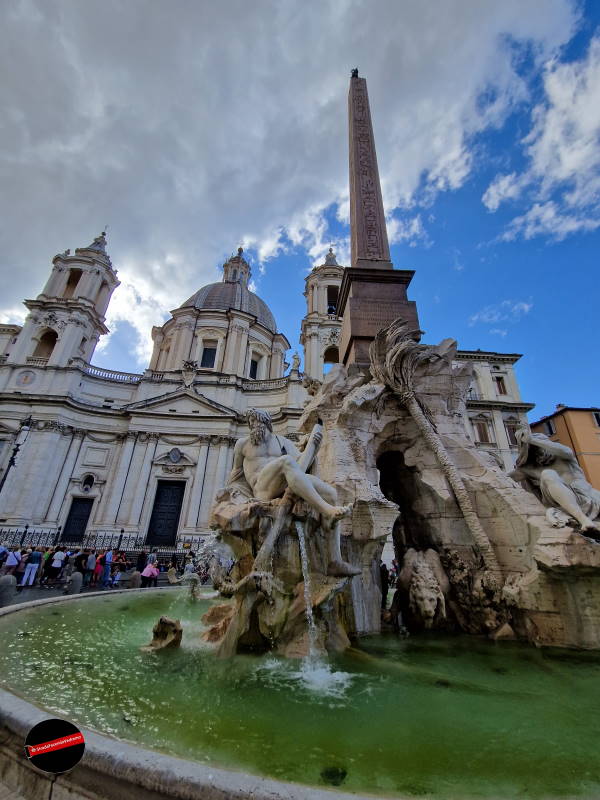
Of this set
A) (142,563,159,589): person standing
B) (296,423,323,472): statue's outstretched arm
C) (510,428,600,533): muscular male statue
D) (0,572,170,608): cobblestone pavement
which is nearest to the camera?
(510,428,600,533): muscular male statue

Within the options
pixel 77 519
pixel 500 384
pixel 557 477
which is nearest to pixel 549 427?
pixel 500 384

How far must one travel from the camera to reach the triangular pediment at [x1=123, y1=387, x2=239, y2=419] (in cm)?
2491

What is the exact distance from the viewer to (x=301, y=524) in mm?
3938

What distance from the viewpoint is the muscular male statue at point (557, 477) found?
4.29 metres

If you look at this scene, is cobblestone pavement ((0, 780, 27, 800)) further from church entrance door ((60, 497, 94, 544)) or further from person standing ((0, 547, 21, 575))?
church entrance door ((60, 497, 94, 544))

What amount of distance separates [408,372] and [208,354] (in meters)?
27.6

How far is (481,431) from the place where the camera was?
2553 cm

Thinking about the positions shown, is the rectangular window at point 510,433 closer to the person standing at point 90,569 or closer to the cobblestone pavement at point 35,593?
the person standing at point 90,569

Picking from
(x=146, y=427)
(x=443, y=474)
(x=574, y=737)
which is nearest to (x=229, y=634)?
(x=574, y=737)

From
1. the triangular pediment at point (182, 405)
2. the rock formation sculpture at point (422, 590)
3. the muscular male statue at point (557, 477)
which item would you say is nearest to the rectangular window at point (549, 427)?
the triangular pediment at point (182, 405)

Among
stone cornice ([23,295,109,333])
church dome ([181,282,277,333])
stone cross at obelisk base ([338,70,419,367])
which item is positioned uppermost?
church dome ([181,282,277,333])

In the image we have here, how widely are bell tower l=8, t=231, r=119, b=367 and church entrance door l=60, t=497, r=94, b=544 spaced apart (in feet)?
31.9

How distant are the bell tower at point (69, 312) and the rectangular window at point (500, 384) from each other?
30831 millimetres

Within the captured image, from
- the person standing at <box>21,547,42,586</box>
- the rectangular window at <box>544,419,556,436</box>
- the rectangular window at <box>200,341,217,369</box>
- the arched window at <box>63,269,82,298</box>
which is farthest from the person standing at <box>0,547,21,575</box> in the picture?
the rectangular window at <box>544,419,556,436</box>
